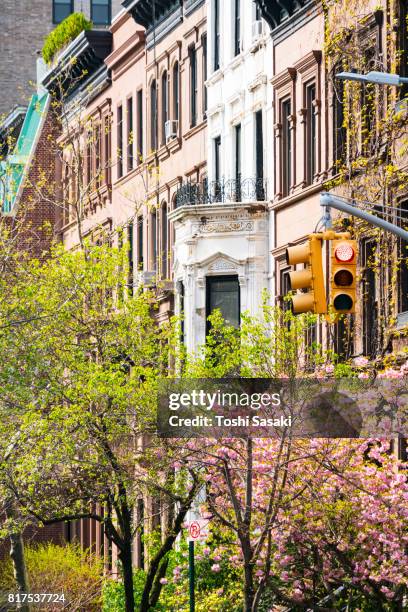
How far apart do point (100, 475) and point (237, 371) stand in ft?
19.2

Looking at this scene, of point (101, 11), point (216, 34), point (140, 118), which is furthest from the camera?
point (101, 11)

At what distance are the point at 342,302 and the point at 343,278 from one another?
0.37 m

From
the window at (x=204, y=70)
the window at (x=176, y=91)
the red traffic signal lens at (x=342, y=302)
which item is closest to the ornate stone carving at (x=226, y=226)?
the window at (x=204, y=70)

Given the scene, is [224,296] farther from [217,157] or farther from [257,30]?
[257,30]

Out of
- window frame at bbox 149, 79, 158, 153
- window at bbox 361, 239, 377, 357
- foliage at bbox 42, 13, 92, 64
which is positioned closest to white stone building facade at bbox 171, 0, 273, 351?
window at bbox 361, 239, 377, 357

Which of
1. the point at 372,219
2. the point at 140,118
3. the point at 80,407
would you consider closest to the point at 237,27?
the point at 140,118

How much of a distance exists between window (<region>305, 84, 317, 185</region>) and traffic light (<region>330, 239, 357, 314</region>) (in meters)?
24.7

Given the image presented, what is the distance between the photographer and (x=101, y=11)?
100875 mm

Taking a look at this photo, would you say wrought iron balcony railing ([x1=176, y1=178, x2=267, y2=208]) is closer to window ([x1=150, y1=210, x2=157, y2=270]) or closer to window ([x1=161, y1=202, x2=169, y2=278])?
window ([x1=161, y1=202, x2=169, y2=278])

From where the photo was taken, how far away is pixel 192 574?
132 feet

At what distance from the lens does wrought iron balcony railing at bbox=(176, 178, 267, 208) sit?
5147cm

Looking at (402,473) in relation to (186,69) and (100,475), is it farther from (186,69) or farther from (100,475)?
(186,69)

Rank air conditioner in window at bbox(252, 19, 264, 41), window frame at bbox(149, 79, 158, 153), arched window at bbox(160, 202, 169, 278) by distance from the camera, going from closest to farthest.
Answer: air conditioner in window at bbox(252, 19, 264, 41), arched window at bbox(160, 202, 169, 278), window frame at bbox(149, 79, 158, 153)

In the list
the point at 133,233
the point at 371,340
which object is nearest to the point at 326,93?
the point at 371,340
